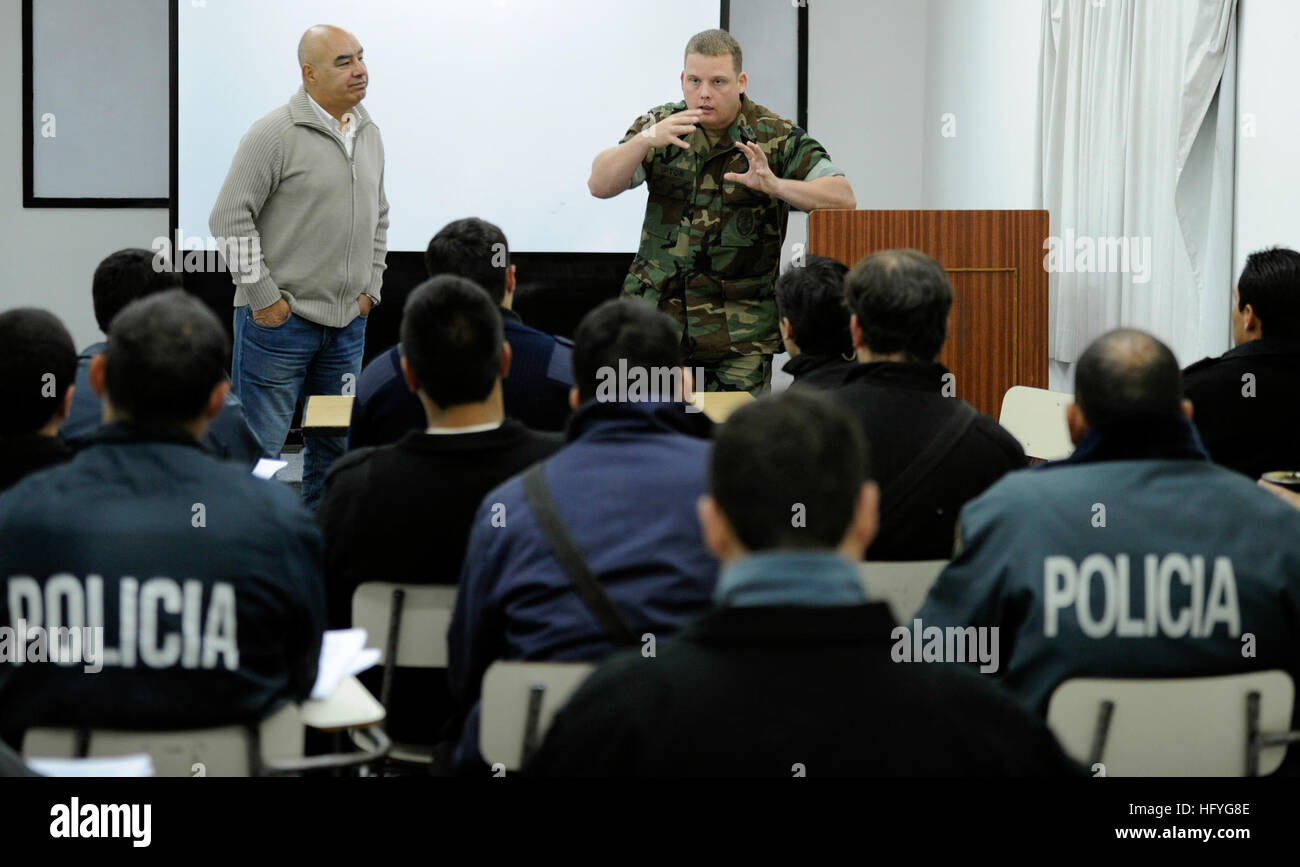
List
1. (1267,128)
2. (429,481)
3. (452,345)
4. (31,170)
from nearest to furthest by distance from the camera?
(429,481), (452,345), (1267,128), (31,170)

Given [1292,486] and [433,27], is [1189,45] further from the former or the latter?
[433,27]

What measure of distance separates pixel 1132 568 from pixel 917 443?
2.04ft

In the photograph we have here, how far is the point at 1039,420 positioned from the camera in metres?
3.33

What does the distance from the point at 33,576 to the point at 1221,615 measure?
1483mm

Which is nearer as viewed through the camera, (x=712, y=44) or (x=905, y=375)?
(x=905, y=375)

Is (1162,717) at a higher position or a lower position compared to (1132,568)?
lower

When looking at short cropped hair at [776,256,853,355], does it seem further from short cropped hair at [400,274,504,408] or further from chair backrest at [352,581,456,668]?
chair backrest at [352,581,456,668]

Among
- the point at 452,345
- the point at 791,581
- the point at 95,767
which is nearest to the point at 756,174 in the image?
the point at 452,345

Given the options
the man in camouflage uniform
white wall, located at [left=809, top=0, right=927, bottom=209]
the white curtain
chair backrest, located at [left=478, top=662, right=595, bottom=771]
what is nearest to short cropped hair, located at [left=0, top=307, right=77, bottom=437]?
chair backrest, located at [left=478, top=662, right=595, bottom=771]

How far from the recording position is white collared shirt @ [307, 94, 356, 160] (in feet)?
14.8

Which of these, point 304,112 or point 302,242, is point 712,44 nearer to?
point 304,112

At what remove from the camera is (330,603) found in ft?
7.25

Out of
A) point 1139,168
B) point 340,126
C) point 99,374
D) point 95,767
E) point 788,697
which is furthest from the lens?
point 340,126
